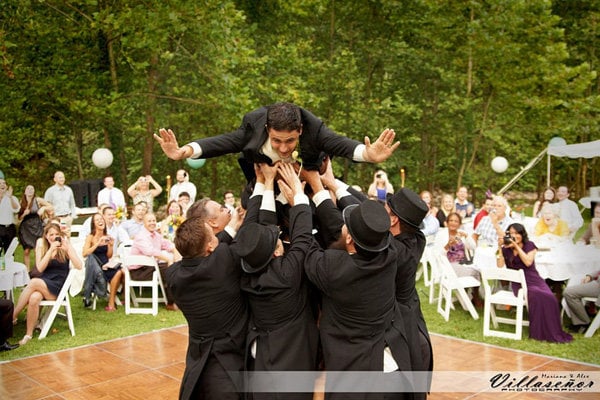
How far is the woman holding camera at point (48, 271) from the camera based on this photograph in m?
6.35

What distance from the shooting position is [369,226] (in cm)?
275

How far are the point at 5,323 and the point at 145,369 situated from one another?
171 cm

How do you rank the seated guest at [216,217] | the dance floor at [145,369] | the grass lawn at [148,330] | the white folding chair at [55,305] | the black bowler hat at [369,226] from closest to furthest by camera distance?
the black bowler hat at [369,226], the seated guest at [216,217], the dance floor at [145,369], the grass lawn at [148,330], the white folding chair at [55,305]

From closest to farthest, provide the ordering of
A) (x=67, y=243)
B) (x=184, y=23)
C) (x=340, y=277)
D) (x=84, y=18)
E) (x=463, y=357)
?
(x=340, y=277), (x=463, y=357), (x=67, y=243), (x=184, y=23), (x=84, y=18)

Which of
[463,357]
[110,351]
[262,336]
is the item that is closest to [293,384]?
[262,336]

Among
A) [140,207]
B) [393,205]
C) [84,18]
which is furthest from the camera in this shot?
[84,18]

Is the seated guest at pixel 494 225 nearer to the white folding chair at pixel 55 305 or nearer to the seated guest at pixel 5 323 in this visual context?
the white folding chair at pixel 55 305

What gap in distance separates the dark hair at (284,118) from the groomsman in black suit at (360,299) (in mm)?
542

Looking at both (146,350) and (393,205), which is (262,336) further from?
(146,350)

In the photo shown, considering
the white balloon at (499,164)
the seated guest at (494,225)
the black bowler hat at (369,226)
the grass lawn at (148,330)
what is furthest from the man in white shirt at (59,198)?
the white balloon at (499,164)

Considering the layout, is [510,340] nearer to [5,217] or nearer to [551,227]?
[551,227]

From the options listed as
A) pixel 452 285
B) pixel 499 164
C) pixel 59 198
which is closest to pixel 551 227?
pixel 452 285

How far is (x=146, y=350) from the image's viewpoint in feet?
19.7

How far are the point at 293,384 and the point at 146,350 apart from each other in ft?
11.1
